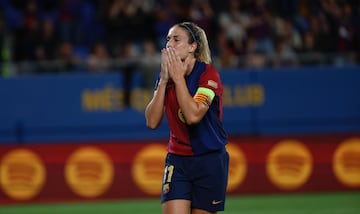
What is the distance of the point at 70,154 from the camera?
13.1 m

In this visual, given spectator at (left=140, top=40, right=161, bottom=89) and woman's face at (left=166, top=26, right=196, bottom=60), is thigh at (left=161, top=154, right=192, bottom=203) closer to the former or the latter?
woman's face at (left=166, top=26, right=196, bottom=60)

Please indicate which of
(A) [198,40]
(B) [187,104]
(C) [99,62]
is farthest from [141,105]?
(B) [187,104]

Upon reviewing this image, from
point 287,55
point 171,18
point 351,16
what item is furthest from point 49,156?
point 351,16

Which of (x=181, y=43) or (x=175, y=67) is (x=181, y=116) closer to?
(x=175, y=67)

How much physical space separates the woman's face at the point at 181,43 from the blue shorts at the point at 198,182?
0.77m

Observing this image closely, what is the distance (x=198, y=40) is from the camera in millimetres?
5602

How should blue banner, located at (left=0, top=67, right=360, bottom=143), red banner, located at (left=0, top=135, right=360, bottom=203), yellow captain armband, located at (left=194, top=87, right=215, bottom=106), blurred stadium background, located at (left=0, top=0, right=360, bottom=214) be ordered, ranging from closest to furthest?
1. yellow captain armband, located at (left=194, top=87, right=215, bottom=106)
2. red banner, located at (left=0, top=135, right=360, bottom=203)
3. blurred stadium background, located at (left=0, top=0, right=360, bottom=214)
4. blue banner, located at (left=0, top=67, right=360, bottom=143)

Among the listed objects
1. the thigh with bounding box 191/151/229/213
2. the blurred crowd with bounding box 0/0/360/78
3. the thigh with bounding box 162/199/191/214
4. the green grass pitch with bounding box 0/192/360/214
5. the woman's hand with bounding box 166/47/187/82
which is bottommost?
the green grass pitch with bounding box 0/192/360/214

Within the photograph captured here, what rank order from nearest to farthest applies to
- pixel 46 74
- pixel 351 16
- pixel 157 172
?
pixel 157 172
pixel 351 16
pixel 46 74

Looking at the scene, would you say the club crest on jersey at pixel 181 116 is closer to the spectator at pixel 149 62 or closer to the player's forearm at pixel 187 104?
the player's forearm at pixel 187 104

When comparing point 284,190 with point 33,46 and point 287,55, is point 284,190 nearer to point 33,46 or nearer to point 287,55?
point 287,55

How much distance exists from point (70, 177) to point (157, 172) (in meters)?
1.51

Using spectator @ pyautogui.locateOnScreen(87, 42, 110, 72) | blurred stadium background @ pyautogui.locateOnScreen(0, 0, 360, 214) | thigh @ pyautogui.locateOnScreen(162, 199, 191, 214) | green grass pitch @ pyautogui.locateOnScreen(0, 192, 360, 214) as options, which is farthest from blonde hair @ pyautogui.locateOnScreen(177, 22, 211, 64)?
spectator @ pyautogui.locateOnScreen(87, 42, 110, 72)

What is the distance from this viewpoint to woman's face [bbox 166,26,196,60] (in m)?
5.53
